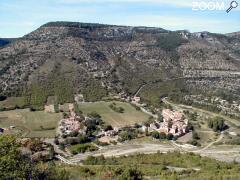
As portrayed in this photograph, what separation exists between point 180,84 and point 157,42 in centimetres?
3763

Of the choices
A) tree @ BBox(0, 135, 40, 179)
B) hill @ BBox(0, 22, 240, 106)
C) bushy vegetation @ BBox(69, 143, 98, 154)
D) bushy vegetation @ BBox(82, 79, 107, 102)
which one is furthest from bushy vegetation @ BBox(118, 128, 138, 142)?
tree @ BBox(0, 135, 40, 179)

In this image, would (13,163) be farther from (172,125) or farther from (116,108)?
(116,108)

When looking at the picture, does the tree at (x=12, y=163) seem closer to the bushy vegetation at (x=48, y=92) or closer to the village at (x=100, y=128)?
the village at (x=100, y=128)

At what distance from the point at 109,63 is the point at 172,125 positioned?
5318 centimetres

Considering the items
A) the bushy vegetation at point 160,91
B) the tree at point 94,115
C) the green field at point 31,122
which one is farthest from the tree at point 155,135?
the bushy vegetation at point 160,91

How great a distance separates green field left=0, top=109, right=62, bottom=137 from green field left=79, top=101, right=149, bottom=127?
7.93 m

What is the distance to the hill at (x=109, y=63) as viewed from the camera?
338 ft

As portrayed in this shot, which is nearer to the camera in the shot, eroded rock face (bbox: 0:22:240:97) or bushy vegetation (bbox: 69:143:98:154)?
bushy vegetation (bbox: 69:143:98:154)

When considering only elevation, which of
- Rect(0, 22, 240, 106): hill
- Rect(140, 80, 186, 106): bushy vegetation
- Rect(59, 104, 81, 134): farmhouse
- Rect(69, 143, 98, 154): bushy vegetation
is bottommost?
Rect(69, 143, 98, 154): bushy vegetation

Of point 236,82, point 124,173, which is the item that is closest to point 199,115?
point 236,82

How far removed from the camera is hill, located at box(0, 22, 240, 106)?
10294 cm

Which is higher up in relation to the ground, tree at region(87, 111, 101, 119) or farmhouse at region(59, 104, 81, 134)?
tree at region(87, 111, 101, 119)

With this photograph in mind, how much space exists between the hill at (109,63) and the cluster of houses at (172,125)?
1543cm

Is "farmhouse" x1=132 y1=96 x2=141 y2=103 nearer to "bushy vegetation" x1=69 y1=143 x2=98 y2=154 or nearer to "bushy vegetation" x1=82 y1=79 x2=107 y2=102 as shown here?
"bushy vegetation" x1=82 y1=79 x2=107 y2=102
